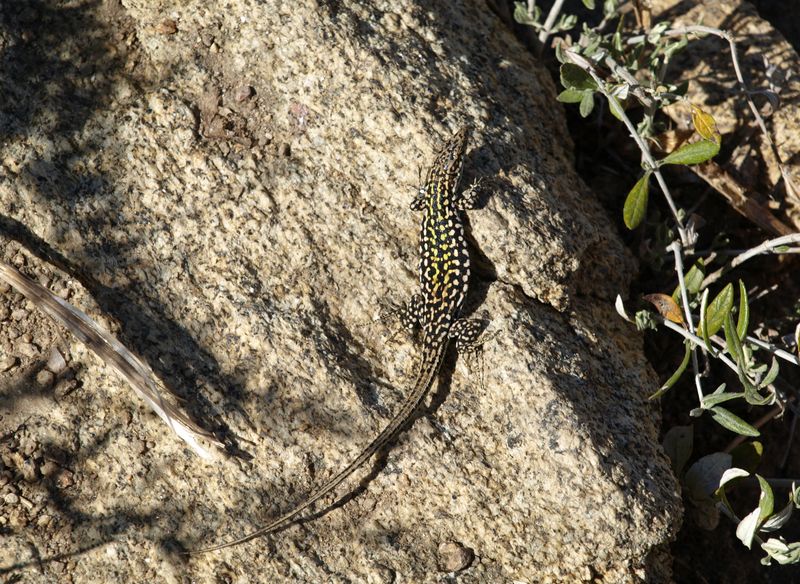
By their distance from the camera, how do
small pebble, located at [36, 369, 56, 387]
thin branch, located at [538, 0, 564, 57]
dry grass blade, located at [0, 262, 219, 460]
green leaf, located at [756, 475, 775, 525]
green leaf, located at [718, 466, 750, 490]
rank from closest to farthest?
dry grass blade, located at [0, 262, 219, 460], green leaf, located at [756, 475, 775, 525], small pebble, located at [36, 369, 56, 387], green leaf, located at [718, 466, 750, 490], thin branch, located at [538, 0, 564, 57]

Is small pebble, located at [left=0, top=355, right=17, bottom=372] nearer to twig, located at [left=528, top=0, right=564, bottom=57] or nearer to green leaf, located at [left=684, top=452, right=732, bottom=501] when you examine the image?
green leaf, located at [left=684, top=452, right=732, bottom=501]

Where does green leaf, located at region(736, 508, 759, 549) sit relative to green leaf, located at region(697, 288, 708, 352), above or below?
below

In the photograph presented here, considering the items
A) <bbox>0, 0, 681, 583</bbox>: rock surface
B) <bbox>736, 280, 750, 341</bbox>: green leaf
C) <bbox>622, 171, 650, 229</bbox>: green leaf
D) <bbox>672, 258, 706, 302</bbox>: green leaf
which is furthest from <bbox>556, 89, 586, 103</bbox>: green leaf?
<bbox>736, 280, 750, 341</bbox>: green leaf

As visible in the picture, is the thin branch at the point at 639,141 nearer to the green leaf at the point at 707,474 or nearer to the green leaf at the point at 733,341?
the green leaf at the point at 733,341

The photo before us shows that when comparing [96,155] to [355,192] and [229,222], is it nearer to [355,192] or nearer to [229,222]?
[229,222]

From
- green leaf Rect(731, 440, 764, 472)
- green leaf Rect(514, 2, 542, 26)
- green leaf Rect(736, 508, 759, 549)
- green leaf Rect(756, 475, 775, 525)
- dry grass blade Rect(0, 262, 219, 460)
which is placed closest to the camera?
dry grass blade Rect(0, 262, 219, 460)

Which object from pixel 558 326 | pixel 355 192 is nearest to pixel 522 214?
pixel 558 326

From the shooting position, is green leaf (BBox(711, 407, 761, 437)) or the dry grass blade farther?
green leaf (BBox(711, 407, 761, 437))
